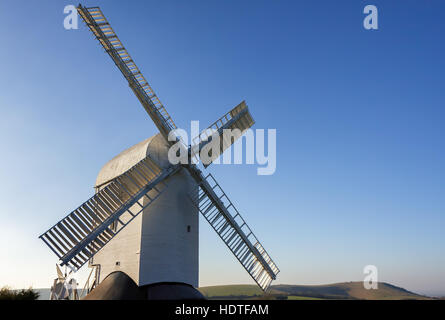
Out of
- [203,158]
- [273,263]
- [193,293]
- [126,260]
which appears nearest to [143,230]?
[126,260]

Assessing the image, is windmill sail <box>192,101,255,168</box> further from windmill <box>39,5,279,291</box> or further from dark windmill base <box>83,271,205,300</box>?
dark windmill base <box>83,271,205,300</box>

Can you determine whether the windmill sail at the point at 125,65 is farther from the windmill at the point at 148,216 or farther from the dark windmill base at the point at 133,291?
the dark windmill base at the point at 133,291

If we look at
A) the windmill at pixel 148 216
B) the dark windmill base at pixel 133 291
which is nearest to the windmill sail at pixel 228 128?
the windmill at pixel 148 216

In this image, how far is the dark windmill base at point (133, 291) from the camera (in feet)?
28.6

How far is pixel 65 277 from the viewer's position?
481 inches

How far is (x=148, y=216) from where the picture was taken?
14.5m

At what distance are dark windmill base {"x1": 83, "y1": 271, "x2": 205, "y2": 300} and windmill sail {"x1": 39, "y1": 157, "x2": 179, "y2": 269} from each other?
356 centimetres

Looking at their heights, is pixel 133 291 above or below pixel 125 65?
below

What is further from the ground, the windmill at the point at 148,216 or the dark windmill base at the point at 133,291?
the windmill at the point at 148,216

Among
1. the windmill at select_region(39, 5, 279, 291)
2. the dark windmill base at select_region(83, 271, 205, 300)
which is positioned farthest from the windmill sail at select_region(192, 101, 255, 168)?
the dark windmill base at select_region(83, 271, 205, 300)

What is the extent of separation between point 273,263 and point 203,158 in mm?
6221

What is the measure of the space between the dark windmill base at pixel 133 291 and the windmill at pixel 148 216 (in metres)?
3.75

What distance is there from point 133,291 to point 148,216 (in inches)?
223

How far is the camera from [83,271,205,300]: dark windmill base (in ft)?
28.6
